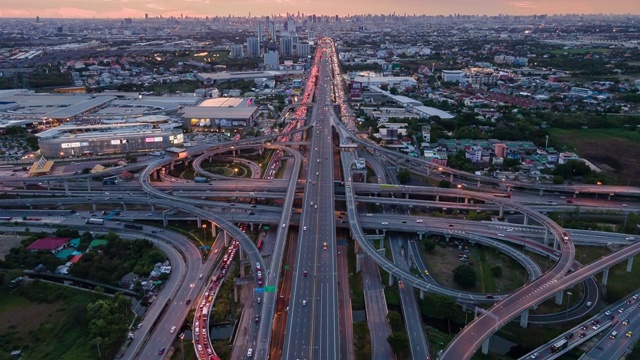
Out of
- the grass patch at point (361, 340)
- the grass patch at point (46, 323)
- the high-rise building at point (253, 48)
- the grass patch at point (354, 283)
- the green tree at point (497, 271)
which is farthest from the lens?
the high-rise building at point (253, 48)

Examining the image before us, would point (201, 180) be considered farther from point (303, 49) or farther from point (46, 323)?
point (303, 49)

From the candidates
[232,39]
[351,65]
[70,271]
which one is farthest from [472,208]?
[232,39]

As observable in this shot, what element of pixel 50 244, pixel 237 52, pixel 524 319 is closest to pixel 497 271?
Answer: pixel 524 319

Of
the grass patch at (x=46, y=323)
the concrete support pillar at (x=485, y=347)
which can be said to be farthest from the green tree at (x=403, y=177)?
the grass patch at (x=46, y=323)

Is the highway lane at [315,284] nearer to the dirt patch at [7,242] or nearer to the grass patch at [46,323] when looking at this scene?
the grass patch at [46,323]

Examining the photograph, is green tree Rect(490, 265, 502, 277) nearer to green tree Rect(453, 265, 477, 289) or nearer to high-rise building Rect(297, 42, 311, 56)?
green tree Rect(453, 265, 477, 289)

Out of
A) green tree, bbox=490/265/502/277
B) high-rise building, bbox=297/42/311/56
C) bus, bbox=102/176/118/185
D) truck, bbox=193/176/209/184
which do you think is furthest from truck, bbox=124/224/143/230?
high-rise building, bbox=297/42/311/56
